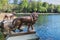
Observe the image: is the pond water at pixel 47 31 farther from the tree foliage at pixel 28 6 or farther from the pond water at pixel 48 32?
the tree foliage at pixel 28 6

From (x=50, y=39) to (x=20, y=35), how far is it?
53.7 inches

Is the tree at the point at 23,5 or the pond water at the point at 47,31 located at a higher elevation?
the pond water at the point at 47,31

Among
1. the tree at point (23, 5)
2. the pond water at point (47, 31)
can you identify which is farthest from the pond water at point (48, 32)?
the tree at point (23, 5)

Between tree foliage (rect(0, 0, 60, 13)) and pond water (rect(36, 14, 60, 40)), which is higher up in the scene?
pond water (rect(36, 14, 60, 40))

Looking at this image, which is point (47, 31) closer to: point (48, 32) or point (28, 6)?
point (48, 32)

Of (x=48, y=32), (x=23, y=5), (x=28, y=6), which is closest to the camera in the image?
(x=48, y=32)

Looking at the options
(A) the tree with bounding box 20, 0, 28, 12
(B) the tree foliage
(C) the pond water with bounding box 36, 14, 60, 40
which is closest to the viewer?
(C) the pond water with bounding box 36, 14, 60, 40

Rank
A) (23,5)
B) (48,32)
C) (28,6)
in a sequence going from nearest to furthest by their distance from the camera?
(48,32)
(23,5)
(28,6)

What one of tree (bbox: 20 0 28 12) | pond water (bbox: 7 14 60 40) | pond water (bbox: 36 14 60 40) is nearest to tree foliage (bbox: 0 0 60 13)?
tree (bbox: 20 0 28 12)

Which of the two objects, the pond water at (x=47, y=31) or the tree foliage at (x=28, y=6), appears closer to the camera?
the pond water at (x=47, y=31)

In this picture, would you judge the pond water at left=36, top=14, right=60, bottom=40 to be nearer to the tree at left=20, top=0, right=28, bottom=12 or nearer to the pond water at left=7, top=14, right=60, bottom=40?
the pond water at left=7, top=14, right=60, bottom=40

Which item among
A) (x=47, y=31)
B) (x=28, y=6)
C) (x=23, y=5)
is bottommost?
(x=28, y=6)

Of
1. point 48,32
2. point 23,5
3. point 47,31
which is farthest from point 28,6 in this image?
point 48,32

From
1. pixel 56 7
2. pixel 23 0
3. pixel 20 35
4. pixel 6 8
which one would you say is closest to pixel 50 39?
pixel 20 35
